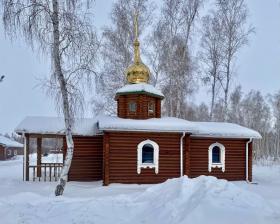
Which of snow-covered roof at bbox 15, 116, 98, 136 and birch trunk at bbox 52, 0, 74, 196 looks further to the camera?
snow-covered roof at bbox 15, 116, 98, 136

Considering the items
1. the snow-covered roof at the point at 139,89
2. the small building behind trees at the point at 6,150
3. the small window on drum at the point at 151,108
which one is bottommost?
the small building behind trees at the point at 6,150

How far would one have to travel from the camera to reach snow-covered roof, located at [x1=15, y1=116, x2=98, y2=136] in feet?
50.4

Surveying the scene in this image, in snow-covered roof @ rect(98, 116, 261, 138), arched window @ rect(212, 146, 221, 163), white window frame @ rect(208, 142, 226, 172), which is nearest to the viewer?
snow-covered roof @ rect(98, 116, 261, 138)

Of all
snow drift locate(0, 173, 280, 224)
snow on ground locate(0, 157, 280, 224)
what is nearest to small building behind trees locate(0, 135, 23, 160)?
snow on ground locate(0, 157, 280, 224)

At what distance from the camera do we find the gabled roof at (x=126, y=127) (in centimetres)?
1471

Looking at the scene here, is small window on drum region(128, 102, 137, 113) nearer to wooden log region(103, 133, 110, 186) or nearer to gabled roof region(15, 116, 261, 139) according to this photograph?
gabled roof region(15, 116, 261, 139)

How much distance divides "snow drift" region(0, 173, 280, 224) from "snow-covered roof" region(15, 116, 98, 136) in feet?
21.5

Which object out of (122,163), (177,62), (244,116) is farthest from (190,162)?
(244,116)

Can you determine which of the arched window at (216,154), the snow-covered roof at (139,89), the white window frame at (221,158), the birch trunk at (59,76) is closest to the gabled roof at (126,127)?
the white window frame at (221,158)

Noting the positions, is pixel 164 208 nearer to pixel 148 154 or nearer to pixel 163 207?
pixel 163 207

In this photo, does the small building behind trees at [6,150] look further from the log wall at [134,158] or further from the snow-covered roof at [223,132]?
the snow-covered roof at [223,132]

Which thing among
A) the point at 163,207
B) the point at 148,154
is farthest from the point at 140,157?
the point at 163,207

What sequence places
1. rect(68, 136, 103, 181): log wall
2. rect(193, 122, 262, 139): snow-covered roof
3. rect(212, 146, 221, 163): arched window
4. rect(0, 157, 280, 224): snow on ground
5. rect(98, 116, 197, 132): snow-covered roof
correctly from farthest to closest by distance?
1. rect(212, 146, 221, 163): arched window
2. rect(193, 122, 262, 139): snow-covered roof
3. rect(68, 136, 103, 181): log wall
4. rect(98, 116, 197, 132): snow-covered roof
5. rect(0, 157, 280, 224): snow on ground

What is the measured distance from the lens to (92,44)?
10906 millimetres
